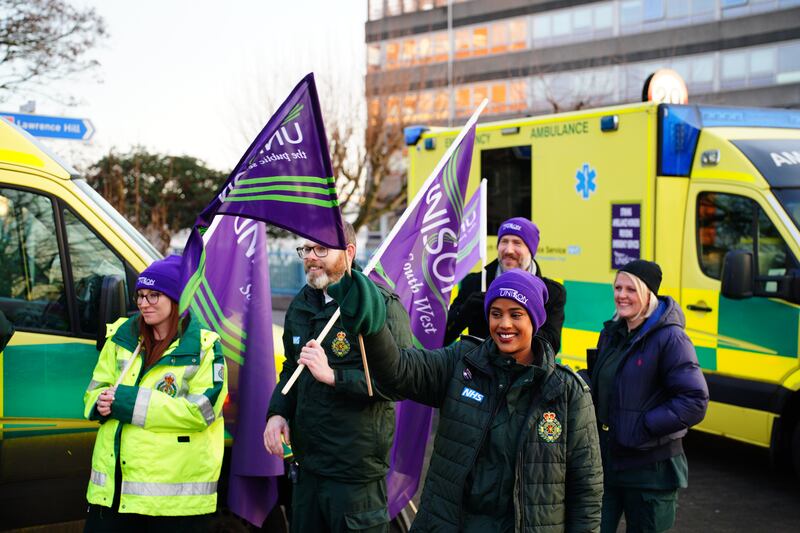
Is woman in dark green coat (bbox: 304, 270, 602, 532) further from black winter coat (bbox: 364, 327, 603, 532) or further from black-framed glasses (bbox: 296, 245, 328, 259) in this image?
black-framed glasses (bbox: 296, 245, 328, 259)

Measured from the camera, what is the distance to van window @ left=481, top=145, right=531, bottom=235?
873 cm

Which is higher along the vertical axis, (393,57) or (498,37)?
(498,37)

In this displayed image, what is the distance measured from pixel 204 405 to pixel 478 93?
48.6m

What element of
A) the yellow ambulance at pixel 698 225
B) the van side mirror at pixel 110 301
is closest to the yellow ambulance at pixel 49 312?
the van side mirror at pixel 110 301

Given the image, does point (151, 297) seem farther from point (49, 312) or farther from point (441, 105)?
point (441, 105)

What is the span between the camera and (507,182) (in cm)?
899

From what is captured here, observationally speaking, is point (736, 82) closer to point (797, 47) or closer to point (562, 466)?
point (797, 47)

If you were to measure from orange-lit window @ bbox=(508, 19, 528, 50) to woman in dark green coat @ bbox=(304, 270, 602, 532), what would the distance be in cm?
4878

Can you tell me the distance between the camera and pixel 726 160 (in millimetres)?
7262

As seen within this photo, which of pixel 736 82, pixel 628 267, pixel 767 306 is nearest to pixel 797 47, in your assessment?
pixel 736 82

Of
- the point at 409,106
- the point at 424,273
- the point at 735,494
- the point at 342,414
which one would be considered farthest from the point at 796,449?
the point at 409,106

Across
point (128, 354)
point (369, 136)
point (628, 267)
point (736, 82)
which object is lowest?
point (128, 354)

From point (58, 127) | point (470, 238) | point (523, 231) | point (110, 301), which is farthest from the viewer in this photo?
point (58, 127)

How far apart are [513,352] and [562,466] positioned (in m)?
0.42
